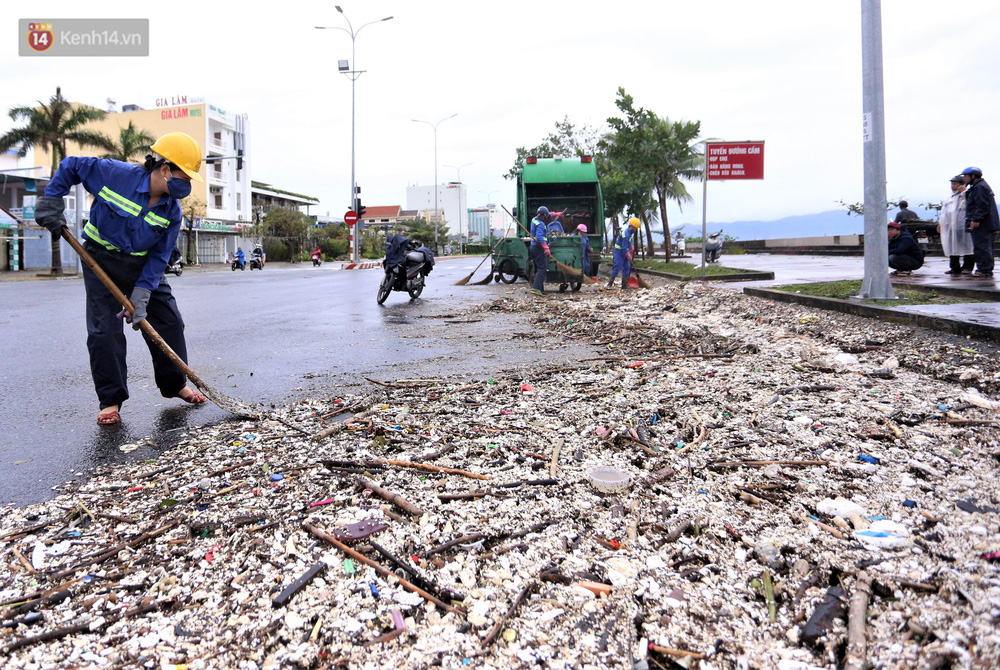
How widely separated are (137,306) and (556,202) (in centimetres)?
1481

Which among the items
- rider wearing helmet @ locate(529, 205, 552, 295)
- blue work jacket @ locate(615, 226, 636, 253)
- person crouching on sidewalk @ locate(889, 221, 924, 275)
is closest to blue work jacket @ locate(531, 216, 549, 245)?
rider wearing helmet @ locate(529, 205, 552, 295)

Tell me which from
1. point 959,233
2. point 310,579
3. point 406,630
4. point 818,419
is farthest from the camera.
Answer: point 959,233

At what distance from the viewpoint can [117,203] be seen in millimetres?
4125

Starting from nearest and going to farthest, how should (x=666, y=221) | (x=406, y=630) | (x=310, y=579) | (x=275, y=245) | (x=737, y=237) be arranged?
1. (x=406, y=630)
2. (x=310, y=579)
3. (x=666, y=221)
4. (x=737, y=237)
5. (x=275, y=245)

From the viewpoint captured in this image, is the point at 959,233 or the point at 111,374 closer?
the point at 111,374

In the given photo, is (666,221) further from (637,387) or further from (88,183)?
(88,183)

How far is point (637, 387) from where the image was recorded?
470 cm

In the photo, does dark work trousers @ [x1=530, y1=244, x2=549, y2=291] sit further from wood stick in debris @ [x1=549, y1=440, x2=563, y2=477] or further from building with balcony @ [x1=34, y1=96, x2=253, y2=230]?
building with balcony @ [x1=34, y1=96, x2=253, y2=230]

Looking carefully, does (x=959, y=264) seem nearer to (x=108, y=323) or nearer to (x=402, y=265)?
(x=402, y=265)

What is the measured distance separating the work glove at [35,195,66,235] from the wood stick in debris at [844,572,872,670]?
14.2 feet

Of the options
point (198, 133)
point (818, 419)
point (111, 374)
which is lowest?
point (818, 419)

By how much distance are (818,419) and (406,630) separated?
2684mm

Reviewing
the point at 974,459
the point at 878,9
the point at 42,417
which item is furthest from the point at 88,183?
the point at 878,9

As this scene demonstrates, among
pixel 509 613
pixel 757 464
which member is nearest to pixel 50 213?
pixel 509 613
